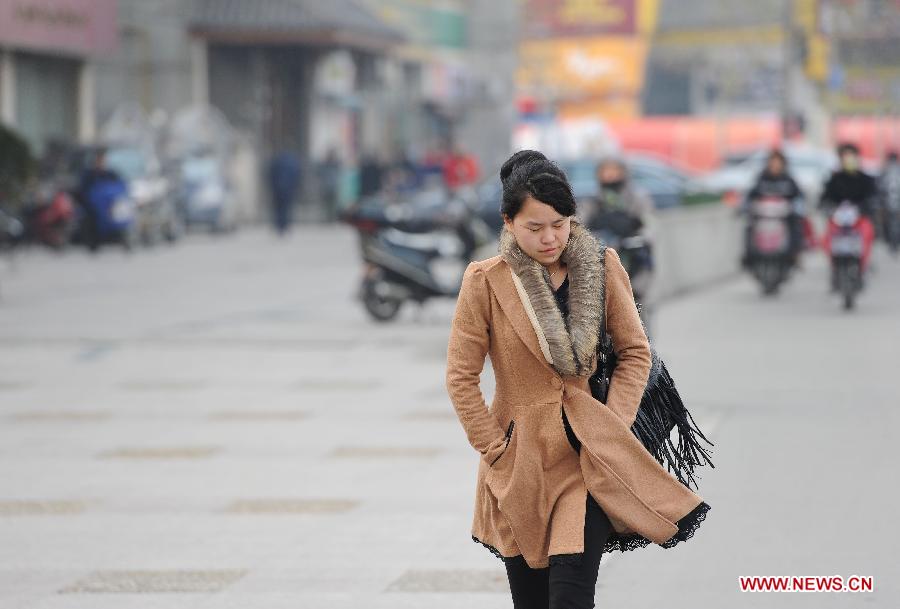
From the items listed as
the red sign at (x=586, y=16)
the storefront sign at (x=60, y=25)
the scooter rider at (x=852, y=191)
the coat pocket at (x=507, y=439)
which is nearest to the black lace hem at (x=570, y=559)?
the coat pocket at (x=507, y=439)

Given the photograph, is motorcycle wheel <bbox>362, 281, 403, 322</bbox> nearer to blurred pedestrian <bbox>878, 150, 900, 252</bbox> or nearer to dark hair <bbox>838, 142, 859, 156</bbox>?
dark hair <bbox>838, 142, 859, 156</bbox>

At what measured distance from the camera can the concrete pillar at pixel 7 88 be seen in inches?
1428

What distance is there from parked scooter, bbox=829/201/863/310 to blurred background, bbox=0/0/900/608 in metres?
0.03

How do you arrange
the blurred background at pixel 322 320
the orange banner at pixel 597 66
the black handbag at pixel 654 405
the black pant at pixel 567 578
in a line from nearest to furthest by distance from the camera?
1. the black pant at pixel 567 578
2. the black handbag at pixel 654 405
3. the blurred background at pixel 322 320
4. the orange banner at pixel 597 66

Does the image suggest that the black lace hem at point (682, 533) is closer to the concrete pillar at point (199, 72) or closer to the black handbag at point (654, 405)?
the black handbag at point (654, 405)

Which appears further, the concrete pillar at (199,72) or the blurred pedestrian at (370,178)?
the blurred pedestrian at (370,178)

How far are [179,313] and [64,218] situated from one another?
11.8m

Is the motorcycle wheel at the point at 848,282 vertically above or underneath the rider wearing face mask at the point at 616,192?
underneath

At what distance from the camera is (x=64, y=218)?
31.7 metres

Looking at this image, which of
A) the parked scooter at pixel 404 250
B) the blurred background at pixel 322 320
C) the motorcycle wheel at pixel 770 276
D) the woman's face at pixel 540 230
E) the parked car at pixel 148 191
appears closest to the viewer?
the woman's face at pixel 540 230

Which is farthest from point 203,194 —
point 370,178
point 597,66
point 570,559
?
point 597,66

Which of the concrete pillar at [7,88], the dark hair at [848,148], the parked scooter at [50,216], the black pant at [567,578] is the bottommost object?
the parked scooter at [50,216]

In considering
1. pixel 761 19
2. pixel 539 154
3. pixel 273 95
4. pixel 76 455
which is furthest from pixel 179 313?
pixel 761 19

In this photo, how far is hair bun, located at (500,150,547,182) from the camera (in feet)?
16.0
